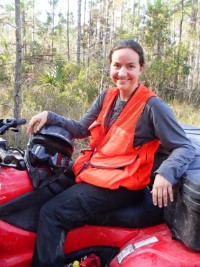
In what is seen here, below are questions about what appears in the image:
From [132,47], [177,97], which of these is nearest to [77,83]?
[177,97]

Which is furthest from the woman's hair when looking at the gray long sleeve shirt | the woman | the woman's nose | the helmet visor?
the helmet visor

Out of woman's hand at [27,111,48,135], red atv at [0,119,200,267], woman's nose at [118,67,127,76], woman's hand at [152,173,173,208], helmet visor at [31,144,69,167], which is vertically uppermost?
woman's nose at [118,67,127,76]

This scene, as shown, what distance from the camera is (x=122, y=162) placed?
6.78 ft

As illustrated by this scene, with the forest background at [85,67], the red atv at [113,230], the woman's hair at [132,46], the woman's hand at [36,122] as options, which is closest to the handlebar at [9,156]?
the red atv at [113,230]

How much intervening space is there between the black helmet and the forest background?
3867mm

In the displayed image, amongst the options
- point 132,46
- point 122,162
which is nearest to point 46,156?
point 122,162

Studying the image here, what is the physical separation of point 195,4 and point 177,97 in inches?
467

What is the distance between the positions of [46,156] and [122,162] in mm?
444

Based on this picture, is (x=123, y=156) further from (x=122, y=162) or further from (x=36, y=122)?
(x=36, y=122)

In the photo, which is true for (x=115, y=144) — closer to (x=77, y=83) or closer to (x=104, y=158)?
(x=104, y=158)

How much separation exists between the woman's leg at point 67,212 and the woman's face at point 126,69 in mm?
653

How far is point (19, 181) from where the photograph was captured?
80.4 inches

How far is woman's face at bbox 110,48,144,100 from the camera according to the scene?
2.18 metres

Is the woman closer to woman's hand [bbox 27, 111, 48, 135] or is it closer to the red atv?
A: the red atv
